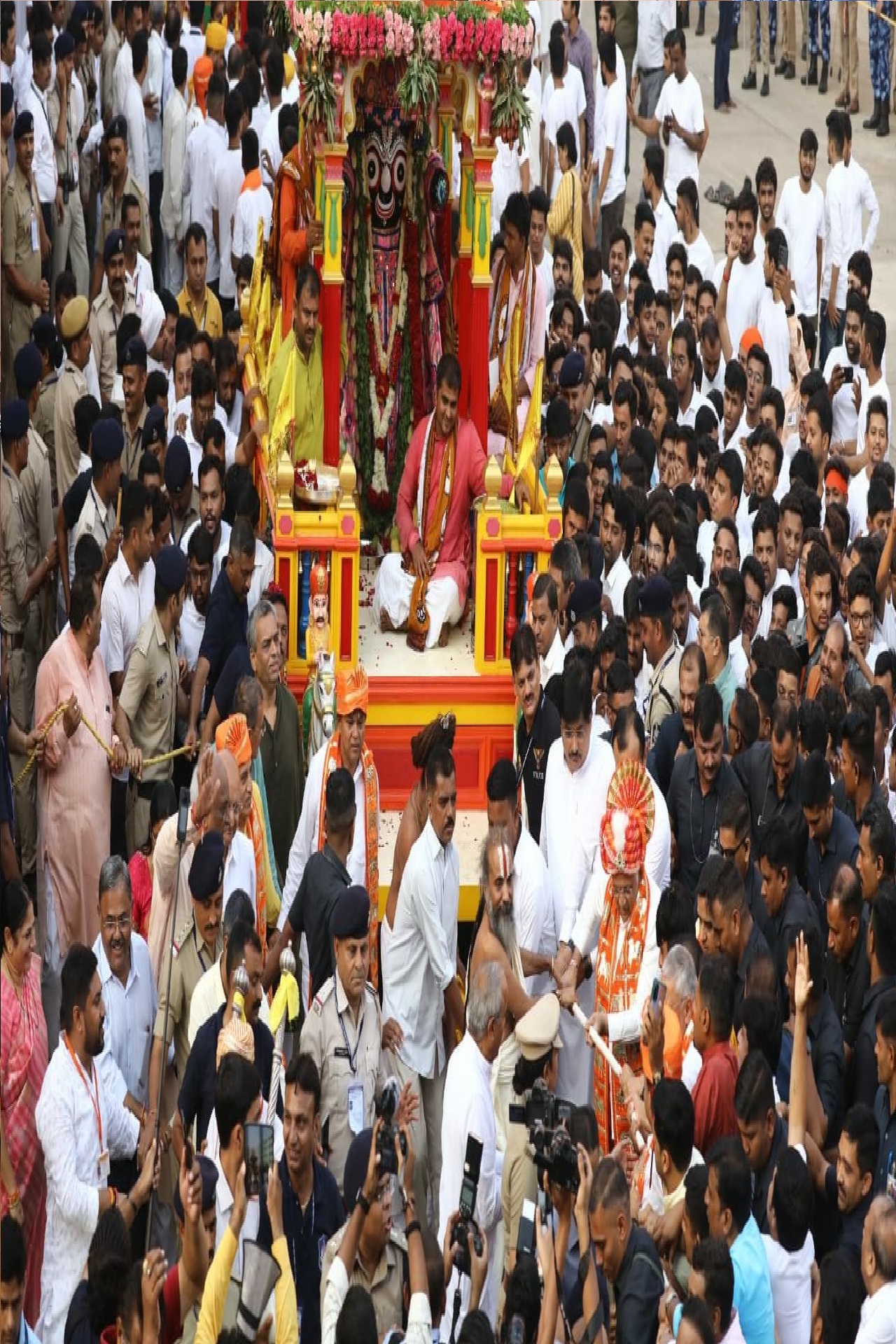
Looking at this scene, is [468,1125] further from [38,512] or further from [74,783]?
[38,512]

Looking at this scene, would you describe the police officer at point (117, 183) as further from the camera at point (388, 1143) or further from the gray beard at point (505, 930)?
the camera at point (388, 1143)

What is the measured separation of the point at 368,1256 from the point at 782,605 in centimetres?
434

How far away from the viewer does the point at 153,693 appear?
1012 centimetres

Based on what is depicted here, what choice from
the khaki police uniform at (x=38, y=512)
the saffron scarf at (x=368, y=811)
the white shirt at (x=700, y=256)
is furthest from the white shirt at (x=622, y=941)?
the white shirt at (x=700, y=256)

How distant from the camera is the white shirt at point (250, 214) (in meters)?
15.1

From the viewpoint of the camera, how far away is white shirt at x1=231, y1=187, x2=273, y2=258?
49.4 feet

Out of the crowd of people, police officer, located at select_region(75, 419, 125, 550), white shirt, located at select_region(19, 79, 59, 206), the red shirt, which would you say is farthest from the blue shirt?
white shirt, located at select_region(19, 79, 59, 206)

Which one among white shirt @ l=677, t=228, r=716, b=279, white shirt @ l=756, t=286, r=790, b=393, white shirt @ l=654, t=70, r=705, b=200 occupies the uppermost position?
white shirt @ l=654, t=70, r=705, b=200

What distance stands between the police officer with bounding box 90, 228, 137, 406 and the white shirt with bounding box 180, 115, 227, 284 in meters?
2.29

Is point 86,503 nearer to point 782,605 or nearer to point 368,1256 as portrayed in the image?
point 782,605

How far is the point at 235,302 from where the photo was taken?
51.5ft

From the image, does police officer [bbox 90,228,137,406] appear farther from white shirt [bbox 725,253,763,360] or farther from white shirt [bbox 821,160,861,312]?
white shirt [bbox 821,160,861,312]

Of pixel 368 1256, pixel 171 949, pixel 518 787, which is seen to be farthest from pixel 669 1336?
pixel 518 787

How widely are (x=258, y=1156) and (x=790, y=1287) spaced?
4.79 ft
